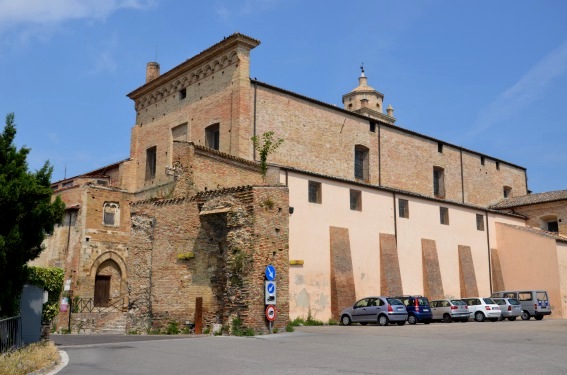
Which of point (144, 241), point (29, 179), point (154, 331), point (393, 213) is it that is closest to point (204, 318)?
point (154, 331)

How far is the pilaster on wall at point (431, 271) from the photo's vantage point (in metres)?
31.3

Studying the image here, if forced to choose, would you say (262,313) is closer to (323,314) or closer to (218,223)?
A: (218,223)

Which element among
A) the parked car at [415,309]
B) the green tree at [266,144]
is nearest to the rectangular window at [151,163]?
the green tree at [266,144]

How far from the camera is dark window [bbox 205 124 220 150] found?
31.2 meters


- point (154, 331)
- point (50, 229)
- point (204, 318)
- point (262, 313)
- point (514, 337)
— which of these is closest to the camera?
point (50, 229)

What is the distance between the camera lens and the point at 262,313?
1925 cm

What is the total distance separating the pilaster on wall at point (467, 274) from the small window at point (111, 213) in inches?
830

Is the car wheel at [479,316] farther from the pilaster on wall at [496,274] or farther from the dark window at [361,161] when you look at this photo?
the dark window at [361,161]

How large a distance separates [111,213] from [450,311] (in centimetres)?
2050

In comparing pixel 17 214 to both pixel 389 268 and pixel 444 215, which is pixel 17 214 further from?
pixel 444 215

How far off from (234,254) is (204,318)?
291 centimetres

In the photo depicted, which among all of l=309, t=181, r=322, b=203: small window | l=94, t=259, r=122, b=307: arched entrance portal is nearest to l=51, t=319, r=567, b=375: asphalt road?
l=309, t=181, r=322, b=203: small window

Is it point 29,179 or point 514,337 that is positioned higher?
point 29,179

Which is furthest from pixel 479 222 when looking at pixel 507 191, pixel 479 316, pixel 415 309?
pixel 415 309
